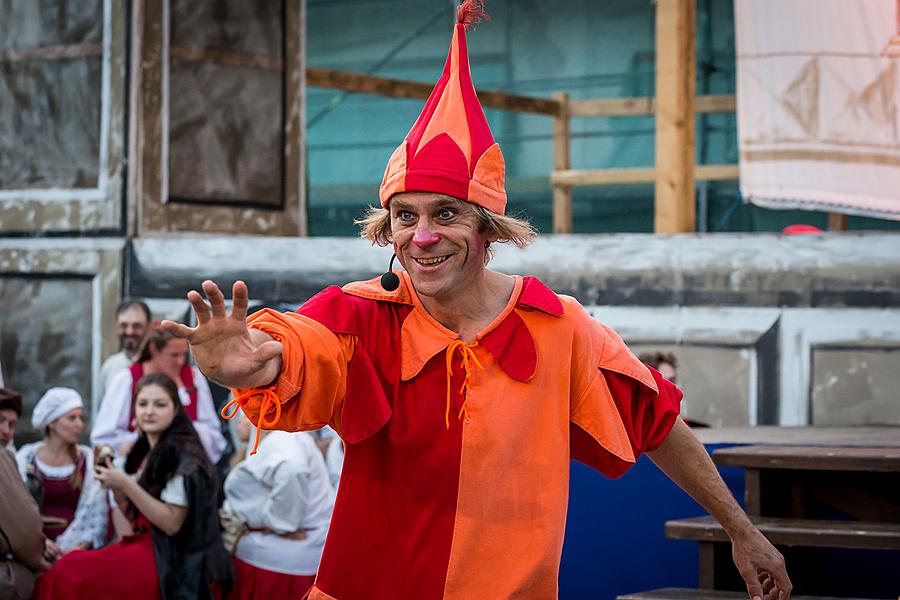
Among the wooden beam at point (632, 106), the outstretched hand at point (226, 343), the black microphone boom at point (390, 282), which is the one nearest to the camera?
the outstretched hand at point (226, 343)

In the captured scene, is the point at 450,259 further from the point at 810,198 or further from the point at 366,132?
the point at 366,132

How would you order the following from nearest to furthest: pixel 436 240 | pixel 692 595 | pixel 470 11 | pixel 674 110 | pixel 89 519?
1. pixel 436 240
2. pixel 470 11
3. pixel 692 595
4. pixel 89 519
5. pixel 674 110

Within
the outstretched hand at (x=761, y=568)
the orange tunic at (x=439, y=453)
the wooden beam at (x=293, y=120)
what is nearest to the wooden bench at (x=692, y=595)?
the outstretched hand at (x=761, y=568)

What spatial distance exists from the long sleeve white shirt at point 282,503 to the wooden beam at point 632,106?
480 centimetres

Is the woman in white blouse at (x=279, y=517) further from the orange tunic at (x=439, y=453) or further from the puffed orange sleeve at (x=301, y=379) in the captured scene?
the puffed orange sleeve at (x=301, y=379)

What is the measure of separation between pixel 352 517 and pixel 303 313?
388mm

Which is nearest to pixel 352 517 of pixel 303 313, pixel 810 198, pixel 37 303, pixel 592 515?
pixel 303 313

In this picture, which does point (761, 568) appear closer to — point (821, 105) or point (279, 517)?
point (279, 517)

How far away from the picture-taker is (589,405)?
2805mm

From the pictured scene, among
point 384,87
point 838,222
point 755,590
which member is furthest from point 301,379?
point 384,87

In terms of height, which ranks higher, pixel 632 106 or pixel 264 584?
pixel 632 106

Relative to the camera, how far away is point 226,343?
7.68 ft

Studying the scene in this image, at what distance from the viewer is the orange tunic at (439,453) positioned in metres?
2.64

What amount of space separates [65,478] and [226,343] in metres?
4.11
